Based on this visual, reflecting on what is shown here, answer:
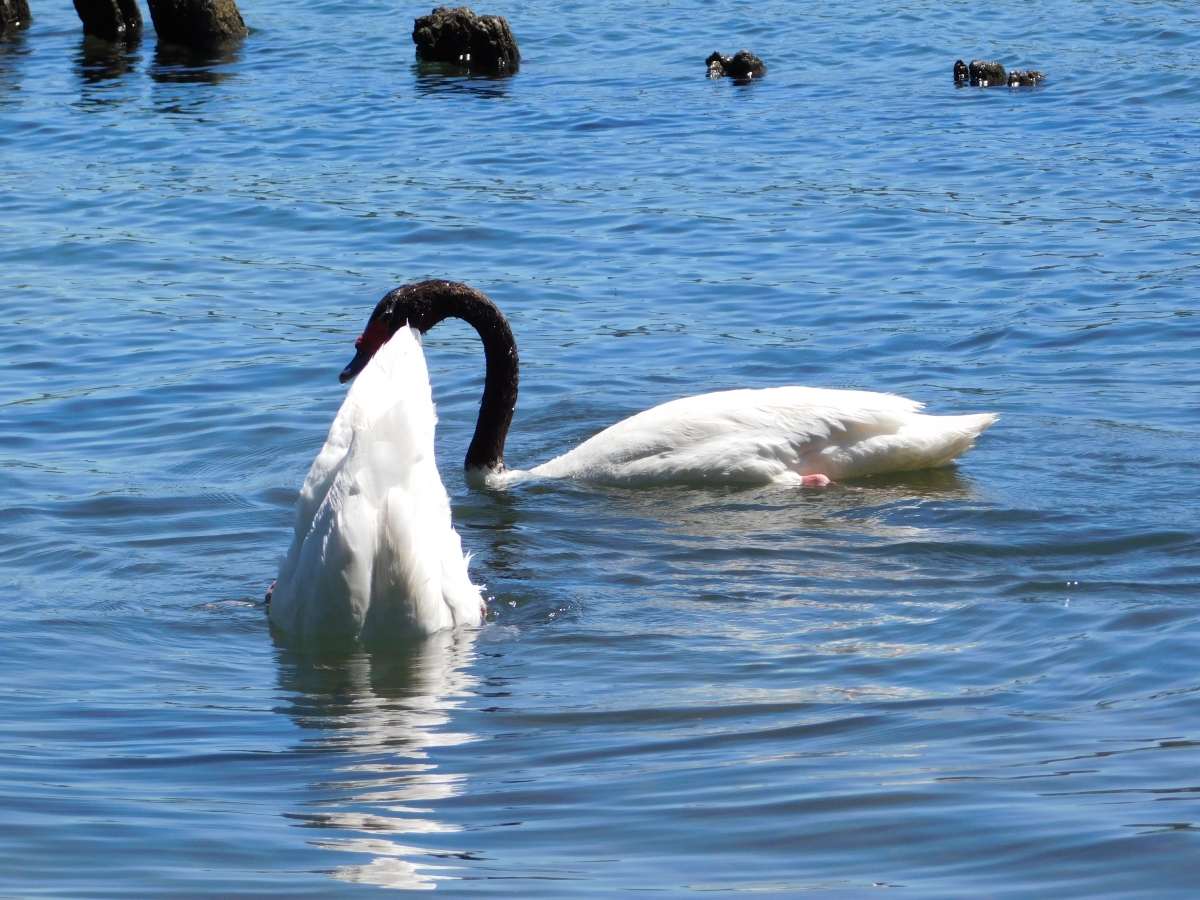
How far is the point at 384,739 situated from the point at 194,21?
2270cm

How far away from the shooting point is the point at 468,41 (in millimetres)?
23547

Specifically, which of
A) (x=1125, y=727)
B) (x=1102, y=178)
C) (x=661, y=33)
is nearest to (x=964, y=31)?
(x=661, y=33)

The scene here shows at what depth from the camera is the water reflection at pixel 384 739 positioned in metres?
4.02

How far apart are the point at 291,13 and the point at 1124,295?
21.0m

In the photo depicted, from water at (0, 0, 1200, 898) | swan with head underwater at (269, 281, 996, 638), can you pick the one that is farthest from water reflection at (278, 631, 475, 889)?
swan with head underwater at (269, 281, 996, 638)

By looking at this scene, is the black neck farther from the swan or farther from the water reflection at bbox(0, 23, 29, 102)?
the water reflection at bbox(0, 23, 29, 102)

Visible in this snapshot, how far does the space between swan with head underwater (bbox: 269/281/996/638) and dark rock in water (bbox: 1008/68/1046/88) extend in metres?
11.8

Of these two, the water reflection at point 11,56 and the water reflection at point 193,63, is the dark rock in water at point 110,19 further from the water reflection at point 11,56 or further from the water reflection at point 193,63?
the water reflection at point 11,56

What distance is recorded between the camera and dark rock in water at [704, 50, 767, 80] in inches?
827

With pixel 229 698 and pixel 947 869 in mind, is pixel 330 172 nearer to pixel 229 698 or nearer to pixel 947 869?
pixel 229 698

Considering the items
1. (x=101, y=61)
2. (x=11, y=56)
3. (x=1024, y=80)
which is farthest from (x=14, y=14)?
(x=1024, y=80)

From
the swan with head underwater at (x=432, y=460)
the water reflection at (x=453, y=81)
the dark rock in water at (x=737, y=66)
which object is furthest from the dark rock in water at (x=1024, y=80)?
the swan with head underwater at (x=432, y=460)

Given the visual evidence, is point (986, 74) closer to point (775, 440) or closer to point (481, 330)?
point (481, 330)

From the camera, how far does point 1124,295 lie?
11.4 m
